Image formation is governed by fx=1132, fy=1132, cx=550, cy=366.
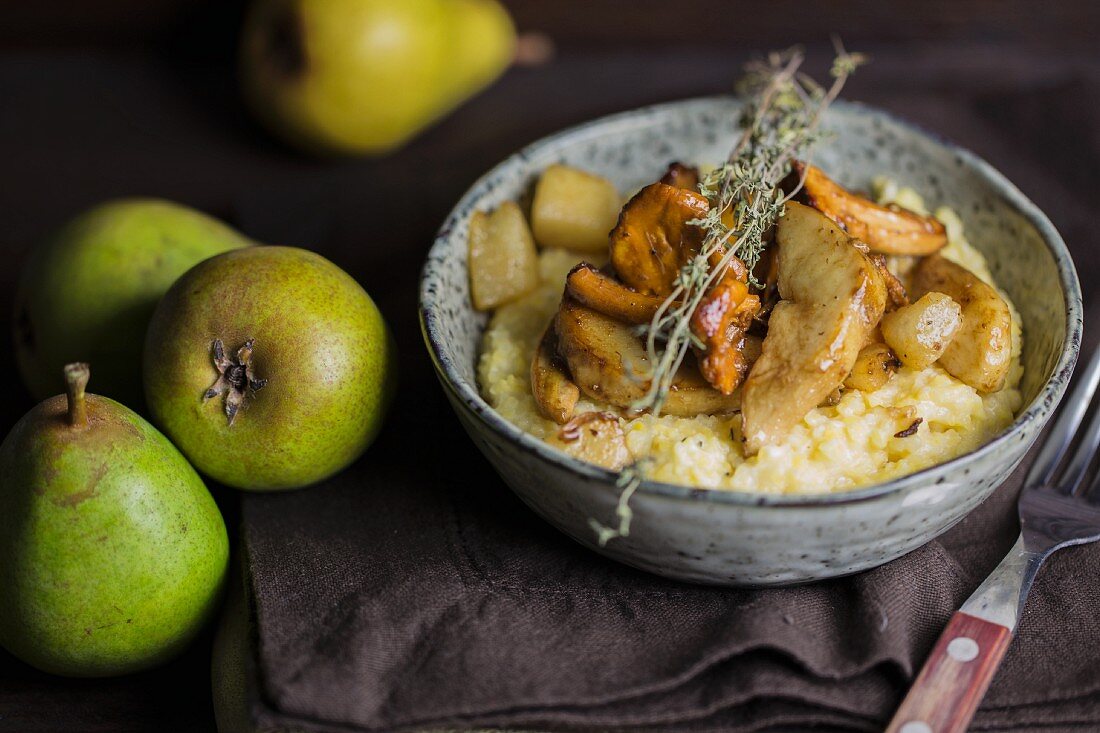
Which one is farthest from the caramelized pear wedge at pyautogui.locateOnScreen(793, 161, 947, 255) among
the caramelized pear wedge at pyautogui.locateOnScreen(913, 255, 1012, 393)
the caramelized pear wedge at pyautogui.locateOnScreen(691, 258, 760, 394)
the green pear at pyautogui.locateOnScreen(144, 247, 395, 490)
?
the green pear at pyautogui.locateOnScreen(144, 247, 395, 490)

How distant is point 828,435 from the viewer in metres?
2.37

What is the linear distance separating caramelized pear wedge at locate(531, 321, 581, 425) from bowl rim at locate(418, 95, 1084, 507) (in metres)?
0.10

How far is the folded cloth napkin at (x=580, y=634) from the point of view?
2.26m

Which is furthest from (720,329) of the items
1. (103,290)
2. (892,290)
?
(103,290)

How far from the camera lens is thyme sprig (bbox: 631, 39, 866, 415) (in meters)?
2.31

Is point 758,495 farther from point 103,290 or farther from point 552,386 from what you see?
point 103,290

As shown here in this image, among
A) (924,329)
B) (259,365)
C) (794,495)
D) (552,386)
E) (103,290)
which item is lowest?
(103,290)

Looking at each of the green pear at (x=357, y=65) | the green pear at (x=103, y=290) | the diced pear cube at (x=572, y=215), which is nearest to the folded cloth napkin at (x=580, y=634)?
the green pear at (x=103, y=290)

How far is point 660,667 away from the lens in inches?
90.9

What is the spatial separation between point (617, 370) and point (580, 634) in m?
0.57

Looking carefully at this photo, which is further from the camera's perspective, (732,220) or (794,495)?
(732,220)

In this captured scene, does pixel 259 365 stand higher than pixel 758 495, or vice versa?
pixel 758 495

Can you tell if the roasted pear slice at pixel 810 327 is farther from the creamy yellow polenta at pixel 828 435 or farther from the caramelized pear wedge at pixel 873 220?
the caramelized pear wedge at pixel 873 220

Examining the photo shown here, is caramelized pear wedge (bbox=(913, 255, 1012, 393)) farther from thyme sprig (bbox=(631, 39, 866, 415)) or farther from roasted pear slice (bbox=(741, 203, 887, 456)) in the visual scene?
thyme sprig (bbox=(631, 39, 866, 415))
